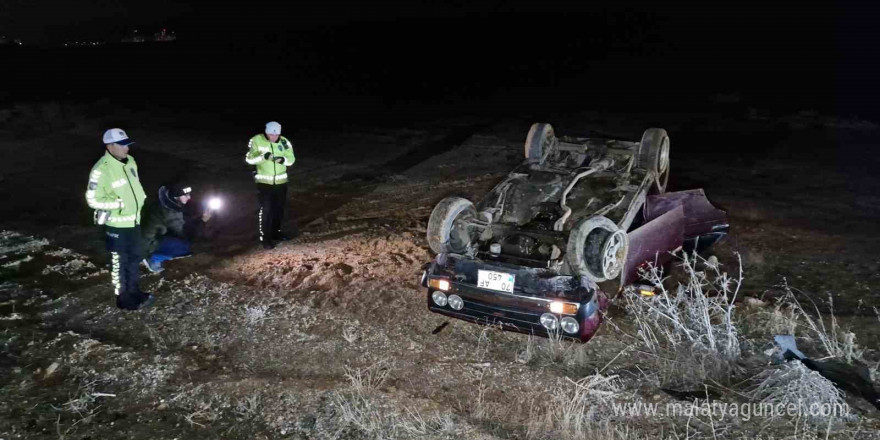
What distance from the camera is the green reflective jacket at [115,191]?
6102 mm

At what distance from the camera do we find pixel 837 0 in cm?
4253

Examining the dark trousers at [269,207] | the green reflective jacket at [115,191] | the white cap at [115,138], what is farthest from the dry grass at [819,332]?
the white cap at [115,138]

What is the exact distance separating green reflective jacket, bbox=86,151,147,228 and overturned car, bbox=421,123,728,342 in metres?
2.86

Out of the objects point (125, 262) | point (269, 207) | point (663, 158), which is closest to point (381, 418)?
point (125, 262)

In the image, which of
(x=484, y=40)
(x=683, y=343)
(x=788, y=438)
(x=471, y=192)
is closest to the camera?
(x=788, y=438)

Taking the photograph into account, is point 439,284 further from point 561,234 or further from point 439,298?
point 561,234

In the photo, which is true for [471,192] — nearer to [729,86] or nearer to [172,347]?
[172,347]

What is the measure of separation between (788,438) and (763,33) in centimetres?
3748

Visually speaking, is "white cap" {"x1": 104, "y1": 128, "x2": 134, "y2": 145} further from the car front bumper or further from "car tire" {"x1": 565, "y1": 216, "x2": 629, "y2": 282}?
"car tire" {"x1": 565, "y1": 216, "x2": 629, "y2": 282}

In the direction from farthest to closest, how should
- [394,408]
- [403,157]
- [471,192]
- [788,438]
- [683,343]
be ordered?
1. [403,157]
2. [471,192]
3. [683,343]
4. [394,408]
5. [788,438]

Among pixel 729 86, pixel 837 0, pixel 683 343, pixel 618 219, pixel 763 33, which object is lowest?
pixel 683 343

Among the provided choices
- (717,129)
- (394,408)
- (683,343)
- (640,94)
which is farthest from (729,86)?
(394,408)

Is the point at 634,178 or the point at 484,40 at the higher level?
the point at 484,40

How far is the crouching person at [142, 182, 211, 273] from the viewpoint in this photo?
24.6ft
